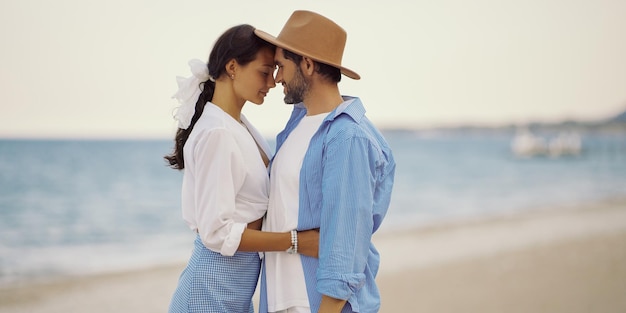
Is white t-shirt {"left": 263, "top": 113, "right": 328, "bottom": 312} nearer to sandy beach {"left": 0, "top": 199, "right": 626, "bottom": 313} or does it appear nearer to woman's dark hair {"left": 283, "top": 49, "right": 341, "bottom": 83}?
woman's dark hair {"left": 283, "top": 49, "right": 341, "bottom": 83}

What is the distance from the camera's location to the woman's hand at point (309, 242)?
2354mm

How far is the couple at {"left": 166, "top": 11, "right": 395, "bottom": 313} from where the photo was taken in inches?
88.4

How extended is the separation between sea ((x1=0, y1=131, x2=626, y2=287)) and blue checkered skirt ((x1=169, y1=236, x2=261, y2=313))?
0.97m

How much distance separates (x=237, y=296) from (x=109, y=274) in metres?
6.01

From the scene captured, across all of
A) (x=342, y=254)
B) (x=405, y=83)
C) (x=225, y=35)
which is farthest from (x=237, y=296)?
(x=405, y=83)

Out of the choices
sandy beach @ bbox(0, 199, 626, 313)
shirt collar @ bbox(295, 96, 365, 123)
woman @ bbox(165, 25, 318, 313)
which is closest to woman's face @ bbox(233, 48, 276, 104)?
woman @ bbox(165, 25, 318, 313)

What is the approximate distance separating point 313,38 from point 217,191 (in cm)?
62

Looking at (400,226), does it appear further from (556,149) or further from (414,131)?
(414,131)

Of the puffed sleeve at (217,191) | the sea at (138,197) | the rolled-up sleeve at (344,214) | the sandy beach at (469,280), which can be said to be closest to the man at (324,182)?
the rolled-up sleeve at (344,214)

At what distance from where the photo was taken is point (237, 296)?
256 centimetres

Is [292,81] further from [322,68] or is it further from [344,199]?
[344,199]

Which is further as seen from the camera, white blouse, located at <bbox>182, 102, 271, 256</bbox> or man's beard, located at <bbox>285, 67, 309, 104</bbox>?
man's beard, located at <bbox>285, 67, 309, 104</bbox>

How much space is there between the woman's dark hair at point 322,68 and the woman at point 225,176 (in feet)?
0.49

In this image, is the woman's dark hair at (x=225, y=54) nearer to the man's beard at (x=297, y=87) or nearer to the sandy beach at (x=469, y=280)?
the man's beard at (x=297, y=87)
